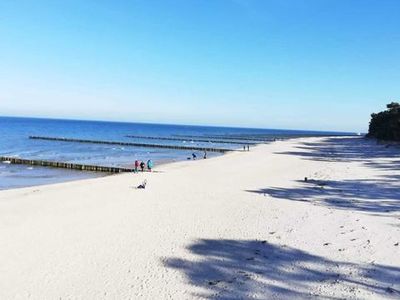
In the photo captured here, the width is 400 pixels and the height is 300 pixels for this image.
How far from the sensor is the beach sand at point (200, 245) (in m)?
9.01

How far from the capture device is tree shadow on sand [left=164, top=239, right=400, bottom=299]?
28.7 ft

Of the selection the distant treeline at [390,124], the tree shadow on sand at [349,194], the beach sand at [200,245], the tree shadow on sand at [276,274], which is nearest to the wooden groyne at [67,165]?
the beach sand at [200,245]

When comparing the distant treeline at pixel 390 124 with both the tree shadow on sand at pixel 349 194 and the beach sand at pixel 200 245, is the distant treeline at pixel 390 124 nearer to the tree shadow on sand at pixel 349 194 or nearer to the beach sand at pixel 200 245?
the tree shadow on sand at pixel 349 194

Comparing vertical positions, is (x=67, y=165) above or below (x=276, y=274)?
below

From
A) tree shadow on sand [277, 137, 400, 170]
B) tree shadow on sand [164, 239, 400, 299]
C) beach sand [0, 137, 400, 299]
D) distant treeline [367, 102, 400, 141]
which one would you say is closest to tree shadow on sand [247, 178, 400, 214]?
beach sand [0, 137, 400, 299]

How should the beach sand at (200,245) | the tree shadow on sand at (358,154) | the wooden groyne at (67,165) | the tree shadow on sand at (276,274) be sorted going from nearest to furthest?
the tree shadow on sand at (276,274)
the beach sand at (200,245)
the wooden groyne at (67,165)
the tree shadow on sand at (358,154)

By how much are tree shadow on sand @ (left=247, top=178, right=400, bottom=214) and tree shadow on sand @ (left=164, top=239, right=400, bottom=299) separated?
6916 mm

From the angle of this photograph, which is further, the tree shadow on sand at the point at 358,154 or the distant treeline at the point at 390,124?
the distant treeline at the point at 390,124

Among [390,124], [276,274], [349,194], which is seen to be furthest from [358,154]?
[276,274]

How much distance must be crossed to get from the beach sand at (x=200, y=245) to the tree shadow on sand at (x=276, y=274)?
24mm

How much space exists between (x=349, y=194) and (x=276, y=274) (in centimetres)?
1212

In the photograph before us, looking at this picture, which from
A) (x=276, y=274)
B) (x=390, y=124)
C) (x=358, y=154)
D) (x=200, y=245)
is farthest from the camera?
(x=390, y=124)

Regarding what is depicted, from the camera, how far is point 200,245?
1198 centimetres

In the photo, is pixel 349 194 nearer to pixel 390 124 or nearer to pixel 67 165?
pixel 67 165
